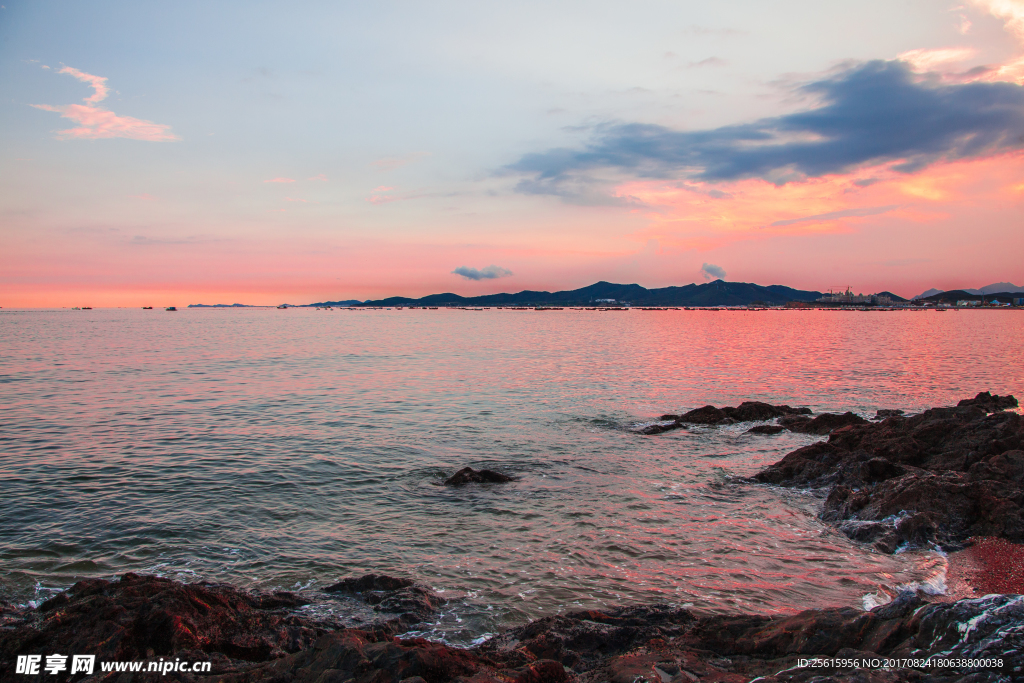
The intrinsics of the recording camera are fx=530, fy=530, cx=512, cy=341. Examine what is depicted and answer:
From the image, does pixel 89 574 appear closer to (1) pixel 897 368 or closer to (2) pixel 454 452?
(2) pixel 454 452

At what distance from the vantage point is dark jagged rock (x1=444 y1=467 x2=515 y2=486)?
1520 centimetres

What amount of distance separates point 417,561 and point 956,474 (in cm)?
1298

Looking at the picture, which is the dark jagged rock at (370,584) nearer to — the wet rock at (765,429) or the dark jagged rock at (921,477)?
the dark jagged rock at (921,477)

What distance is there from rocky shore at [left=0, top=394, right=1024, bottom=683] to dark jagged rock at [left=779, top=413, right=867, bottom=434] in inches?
465

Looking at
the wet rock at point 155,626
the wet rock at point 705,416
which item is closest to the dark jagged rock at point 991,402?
the wet rock at point 705,416

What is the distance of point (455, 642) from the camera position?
24.8ft

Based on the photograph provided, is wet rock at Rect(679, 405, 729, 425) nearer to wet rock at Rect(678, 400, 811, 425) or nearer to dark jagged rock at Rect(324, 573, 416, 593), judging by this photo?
wet rock at Rect(678, 400, 811, 425)

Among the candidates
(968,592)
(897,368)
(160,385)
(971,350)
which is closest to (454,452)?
(968,592)

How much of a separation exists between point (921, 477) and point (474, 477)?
440 inches

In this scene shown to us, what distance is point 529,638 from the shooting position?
7438 mm

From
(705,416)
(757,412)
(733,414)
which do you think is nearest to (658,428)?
(705,416)

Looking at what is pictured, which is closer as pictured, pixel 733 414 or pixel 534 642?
pixel 534 642

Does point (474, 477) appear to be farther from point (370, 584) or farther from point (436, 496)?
point (370, 584)

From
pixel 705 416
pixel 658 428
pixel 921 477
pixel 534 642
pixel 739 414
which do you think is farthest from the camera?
pixel 739 414
